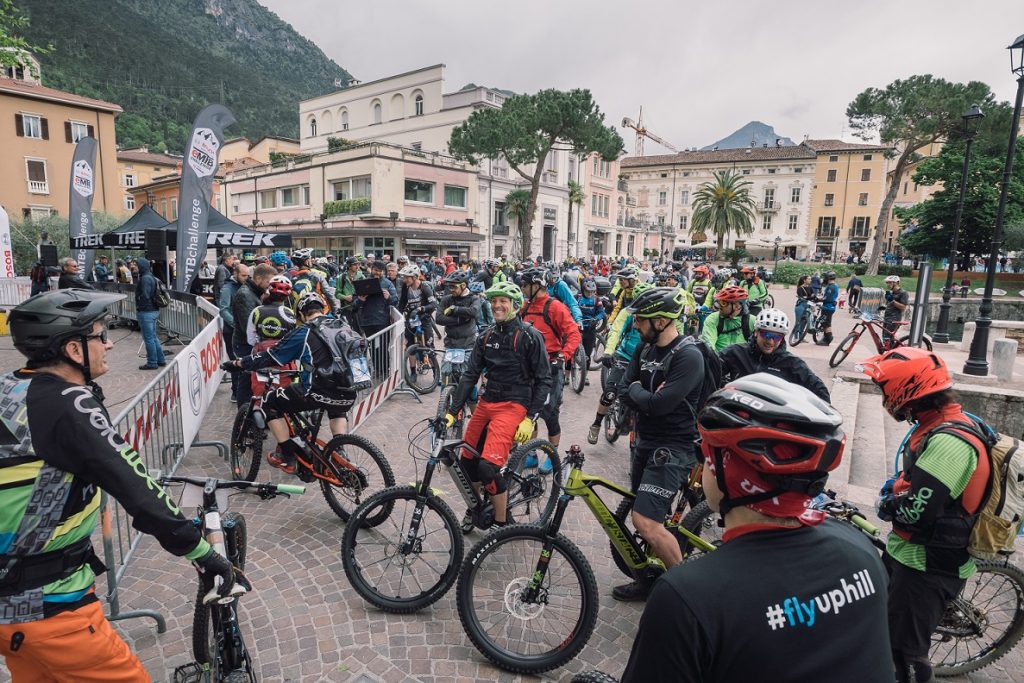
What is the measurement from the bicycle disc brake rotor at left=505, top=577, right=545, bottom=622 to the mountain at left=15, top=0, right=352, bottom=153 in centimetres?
6971

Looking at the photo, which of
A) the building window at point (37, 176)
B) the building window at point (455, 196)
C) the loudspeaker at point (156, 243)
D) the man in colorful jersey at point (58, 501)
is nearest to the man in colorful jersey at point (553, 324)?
the man in colorful jersey at point (58, 501)

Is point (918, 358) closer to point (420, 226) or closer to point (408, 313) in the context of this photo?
point (408, 313)

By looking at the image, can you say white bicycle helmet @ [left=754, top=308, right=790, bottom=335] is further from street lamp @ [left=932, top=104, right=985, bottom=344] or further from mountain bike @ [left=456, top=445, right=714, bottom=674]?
street lamp @ [left=932, top=104, right=985, bottom=344]

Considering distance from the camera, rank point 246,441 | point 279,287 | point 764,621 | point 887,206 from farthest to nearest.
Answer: point 887,206 < point 279,287 < point 246,441 < point 764,621

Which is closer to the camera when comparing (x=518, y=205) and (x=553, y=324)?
(x=553, y=324)

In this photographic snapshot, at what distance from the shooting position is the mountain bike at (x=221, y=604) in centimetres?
259

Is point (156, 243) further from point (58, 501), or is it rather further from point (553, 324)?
point (58, 501)

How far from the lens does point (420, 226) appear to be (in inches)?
1367

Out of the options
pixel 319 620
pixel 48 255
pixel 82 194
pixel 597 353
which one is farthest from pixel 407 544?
pixel 48 255

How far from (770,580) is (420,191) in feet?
119

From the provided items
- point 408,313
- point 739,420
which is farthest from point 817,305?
point 739,420

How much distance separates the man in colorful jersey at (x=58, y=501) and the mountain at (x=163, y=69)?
228ft

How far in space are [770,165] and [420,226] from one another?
60.9 m

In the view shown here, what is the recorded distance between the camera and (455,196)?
37500mm
